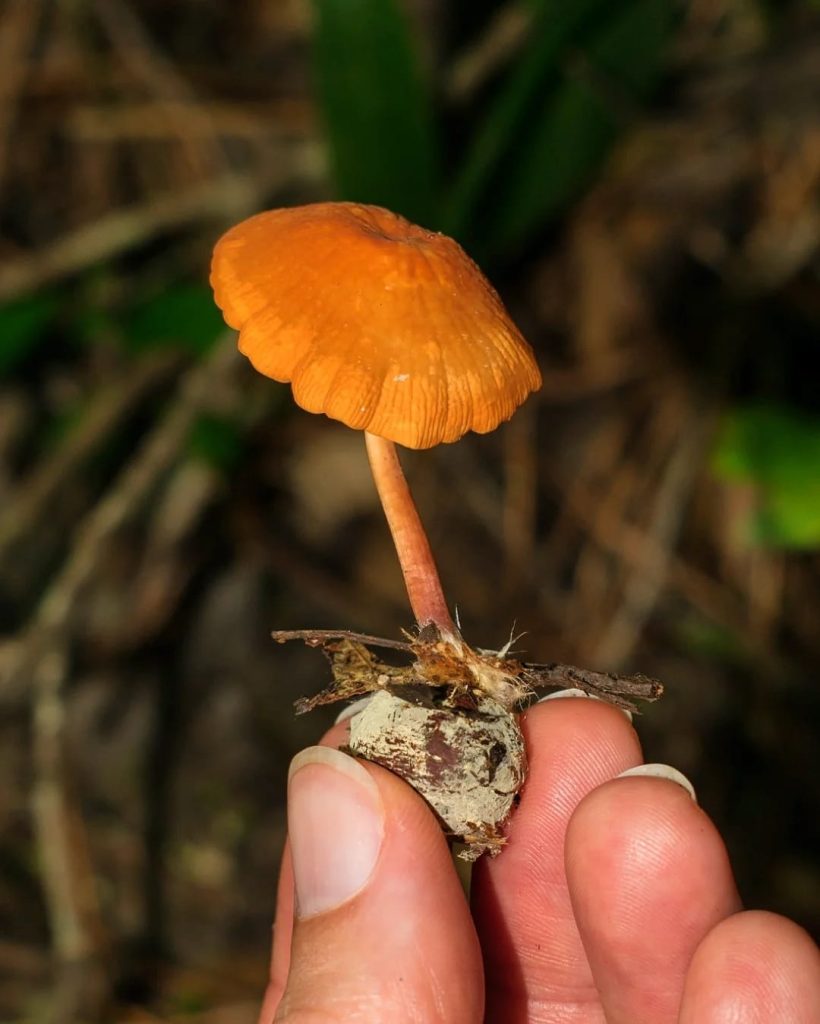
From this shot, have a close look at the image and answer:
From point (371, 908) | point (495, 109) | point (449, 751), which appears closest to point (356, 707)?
point (449, 751)

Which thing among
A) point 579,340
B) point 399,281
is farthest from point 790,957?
point 579,340

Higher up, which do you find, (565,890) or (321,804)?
(321,804)

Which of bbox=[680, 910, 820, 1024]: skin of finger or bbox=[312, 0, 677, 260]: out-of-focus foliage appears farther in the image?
bbox=[312, 0, 677, 260]: out-of-focus foliage

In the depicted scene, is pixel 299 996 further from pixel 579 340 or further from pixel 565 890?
pixel 579 340

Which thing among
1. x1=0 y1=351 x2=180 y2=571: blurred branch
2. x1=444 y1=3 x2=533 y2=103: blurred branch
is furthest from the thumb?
x1=444 y1=3 x2=533 y2=103: blurred branch

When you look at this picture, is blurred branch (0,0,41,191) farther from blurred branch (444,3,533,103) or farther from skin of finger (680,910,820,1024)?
skin of finger (680,910,820,1024)

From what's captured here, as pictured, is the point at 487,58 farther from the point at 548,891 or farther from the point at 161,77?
the point at 548,891

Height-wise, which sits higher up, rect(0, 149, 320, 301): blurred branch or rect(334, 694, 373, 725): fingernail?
rect(0, 149, 320, 301): blurred branch

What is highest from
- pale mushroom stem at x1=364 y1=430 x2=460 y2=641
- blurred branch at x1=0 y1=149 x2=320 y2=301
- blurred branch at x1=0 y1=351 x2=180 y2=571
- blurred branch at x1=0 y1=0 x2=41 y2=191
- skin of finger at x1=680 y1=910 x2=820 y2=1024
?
blurred branch at x1=0 y1=0 x2=41 y2=191
